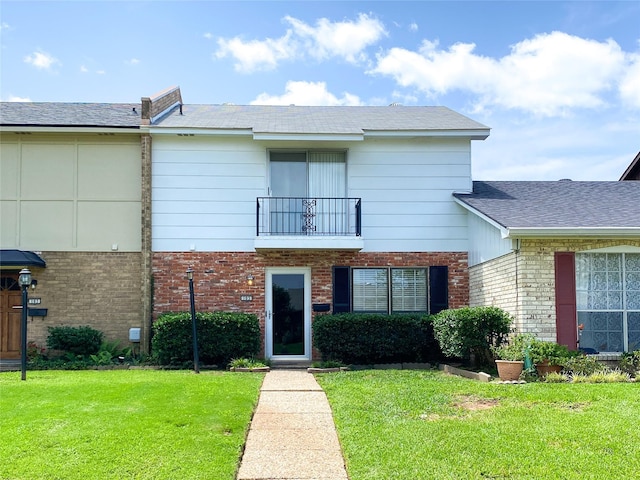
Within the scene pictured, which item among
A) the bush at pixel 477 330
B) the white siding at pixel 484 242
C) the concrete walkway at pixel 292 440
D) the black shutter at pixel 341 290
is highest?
the white siding at pixel 484 242

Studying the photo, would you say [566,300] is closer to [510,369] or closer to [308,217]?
[510,369]

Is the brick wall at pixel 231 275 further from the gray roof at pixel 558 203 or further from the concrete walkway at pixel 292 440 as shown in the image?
the concrete walkway at pixel 292 440

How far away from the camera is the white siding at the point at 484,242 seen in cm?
1297

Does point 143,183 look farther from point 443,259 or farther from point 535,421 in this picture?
point 535,421

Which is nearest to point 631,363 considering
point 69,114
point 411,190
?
point 411,190

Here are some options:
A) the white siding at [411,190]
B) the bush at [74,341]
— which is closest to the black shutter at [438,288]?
the white siding at [411,190]

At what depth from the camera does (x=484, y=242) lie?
1411 centimetres

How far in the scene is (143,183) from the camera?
49.8 ft

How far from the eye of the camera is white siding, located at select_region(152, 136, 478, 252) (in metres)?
15.3

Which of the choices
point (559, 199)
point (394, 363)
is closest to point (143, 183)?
point (394, 363)

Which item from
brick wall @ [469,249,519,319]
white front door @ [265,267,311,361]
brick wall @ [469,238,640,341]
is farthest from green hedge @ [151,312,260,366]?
brick wall @ [469,238,640,341]

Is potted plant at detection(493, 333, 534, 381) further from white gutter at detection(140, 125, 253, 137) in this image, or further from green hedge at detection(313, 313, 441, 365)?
white gutter at detection(140, 125, 253, 137)

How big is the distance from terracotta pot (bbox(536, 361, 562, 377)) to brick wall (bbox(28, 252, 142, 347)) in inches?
344

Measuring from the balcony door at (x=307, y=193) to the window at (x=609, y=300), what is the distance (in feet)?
17.9
